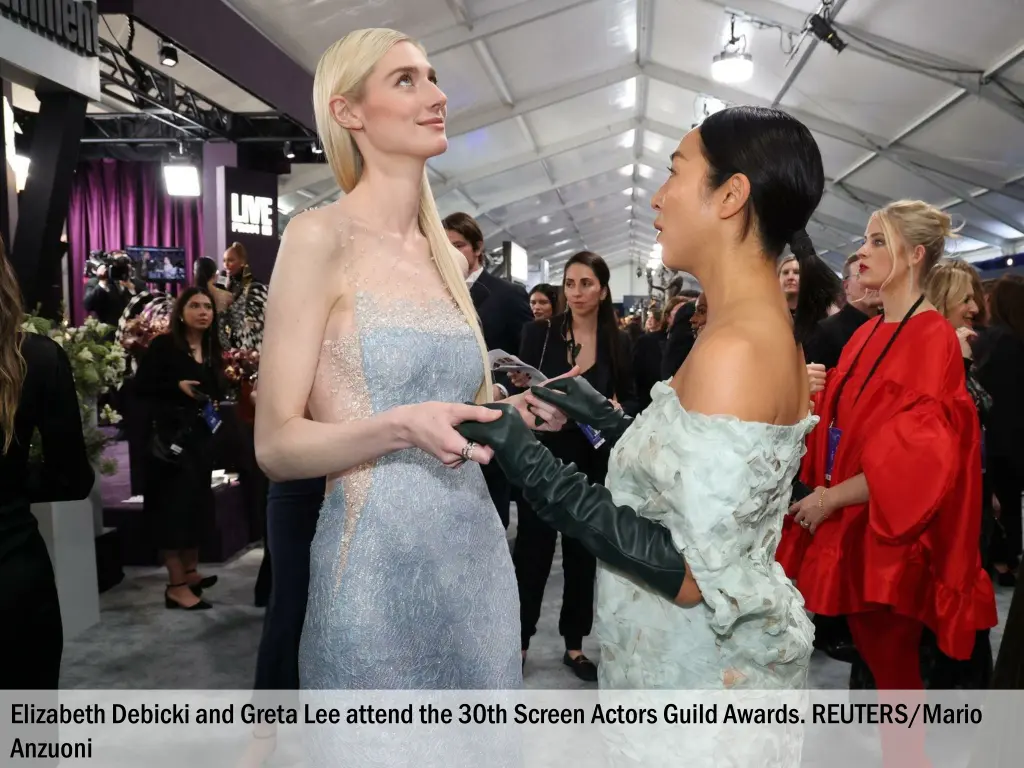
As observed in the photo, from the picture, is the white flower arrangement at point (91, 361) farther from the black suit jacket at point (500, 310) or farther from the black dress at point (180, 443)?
the black suit jacket at point (500, 310)

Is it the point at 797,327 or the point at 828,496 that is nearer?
the point at 828,496

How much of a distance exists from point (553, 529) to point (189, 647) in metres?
1.69

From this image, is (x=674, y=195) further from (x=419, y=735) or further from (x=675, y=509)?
(x=419, y=735)

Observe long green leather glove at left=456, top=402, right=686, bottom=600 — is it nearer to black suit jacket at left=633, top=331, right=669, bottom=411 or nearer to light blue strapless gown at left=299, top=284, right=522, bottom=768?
light blue strapless gown at left=299, top=284, right=522, bottom=768

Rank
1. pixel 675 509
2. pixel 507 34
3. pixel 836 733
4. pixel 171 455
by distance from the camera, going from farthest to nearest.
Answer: pixel 507 34
pixel 171 455
pixel 836 733
pixel 675 509

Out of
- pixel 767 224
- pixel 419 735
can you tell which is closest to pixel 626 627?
pixel 419 735

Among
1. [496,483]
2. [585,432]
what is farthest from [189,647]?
[585,432]

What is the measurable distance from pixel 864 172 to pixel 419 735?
1466 centimetres

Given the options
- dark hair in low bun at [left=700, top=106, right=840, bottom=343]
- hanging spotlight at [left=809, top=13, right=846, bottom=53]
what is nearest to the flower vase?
dark hair in low bun at [left=700, top=106, right=840, bottom=343]

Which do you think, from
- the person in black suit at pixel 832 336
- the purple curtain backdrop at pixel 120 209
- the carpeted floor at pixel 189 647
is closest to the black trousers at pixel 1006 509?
the carpeted floor at pixel 189 647

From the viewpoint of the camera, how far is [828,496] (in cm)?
226

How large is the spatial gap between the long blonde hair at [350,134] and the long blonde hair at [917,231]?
1403mm

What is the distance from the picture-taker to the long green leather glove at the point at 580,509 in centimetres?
112

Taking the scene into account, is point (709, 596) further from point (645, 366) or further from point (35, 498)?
point (645, 366)
